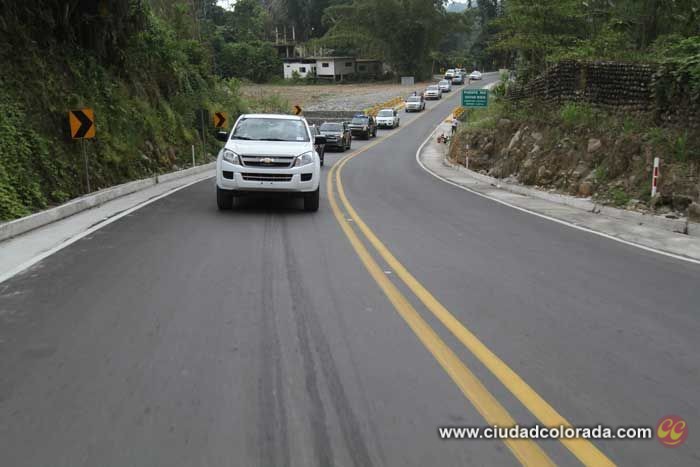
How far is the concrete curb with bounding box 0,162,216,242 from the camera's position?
10.5 m

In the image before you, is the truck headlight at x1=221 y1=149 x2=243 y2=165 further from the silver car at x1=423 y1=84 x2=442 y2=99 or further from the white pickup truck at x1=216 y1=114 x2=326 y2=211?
the silver car at x1=423 y1=84 x2=442 y2=99

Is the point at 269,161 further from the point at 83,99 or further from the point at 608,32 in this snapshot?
the point at 608,32

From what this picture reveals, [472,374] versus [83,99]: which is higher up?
[83,99]

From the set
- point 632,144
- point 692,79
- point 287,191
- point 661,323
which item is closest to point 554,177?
point 632,144

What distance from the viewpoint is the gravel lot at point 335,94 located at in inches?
2899

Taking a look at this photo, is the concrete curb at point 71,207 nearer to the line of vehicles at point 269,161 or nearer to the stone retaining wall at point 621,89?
the line of vehicles at point 269,161

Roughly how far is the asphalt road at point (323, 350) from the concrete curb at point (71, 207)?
195cm

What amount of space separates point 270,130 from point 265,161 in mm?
1597

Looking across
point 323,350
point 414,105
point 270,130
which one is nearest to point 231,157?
point 270,130

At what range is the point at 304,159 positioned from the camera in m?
12.5

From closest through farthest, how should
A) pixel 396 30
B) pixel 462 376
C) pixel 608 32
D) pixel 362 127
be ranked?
pixel 462 376 → pixel 608 32 → pixel 362 127 → pixel 396 30

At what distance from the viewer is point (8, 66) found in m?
15.2

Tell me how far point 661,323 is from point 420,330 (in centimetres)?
230

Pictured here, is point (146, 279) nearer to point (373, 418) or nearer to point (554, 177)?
point (373, 418)
